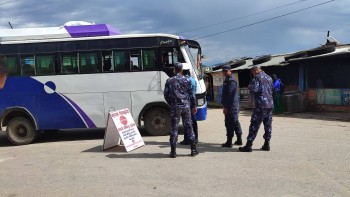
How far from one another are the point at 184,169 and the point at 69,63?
5.73 metres

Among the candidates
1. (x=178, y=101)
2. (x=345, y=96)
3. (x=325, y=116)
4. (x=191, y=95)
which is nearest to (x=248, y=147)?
(x=191, y=95)

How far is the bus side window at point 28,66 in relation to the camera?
1159cm

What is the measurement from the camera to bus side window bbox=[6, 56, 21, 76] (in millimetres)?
11594

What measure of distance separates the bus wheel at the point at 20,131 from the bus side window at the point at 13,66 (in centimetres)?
128

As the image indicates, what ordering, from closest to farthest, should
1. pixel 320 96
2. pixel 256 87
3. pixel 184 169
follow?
pixel 184 169
pixel 256 87
pixel 320 96

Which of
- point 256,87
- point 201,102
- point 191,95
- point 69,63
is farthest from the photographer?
point 69,63

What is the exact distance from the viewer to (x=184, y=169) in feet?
24.2

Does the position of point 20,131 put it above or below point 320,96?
below

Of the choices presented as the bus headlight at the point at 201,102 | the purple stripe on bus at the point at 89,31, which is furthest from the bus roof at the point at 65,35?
the bus headlight at the point at 201,102

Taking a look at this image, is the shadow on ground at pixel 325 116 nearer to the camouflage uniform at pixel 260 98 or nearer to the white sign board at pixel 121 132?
the camouflage uniform at pixel 260 98

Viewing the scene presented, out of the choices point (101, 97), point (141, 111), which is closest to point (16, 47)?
point (101, 97)

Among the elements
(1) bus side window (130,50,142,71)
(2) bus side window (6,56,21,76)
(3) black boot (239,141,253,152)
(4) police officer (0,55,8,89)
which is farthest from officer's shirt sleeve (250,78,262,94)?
(4) police officer (0,55,8,89)

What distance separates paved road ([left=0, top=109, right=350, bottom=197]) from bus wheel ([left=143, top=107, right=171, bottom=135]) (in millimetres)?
477

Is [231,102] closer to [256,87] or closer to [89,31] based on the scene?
[256,87]
